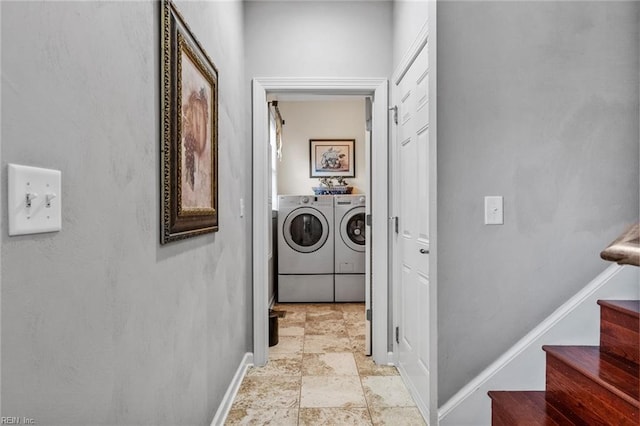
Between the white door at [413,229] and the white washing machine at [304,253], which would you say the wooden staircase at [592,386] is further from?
the white washing machine at [304,253]

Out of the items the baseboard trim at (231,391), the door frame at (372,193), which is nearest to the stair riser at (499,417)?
the door frame at (372,193)

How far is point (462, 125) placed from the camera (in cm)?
184

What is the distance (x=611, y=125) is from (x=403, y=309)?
1.49 m

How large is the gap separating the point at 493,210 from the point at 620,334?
662 mm

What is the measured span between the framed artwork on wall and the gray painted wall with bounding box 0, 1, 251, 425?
0.18ft

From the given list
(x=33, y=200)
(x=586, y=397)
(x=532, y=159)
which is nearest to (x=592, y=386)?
(x=586, y=397)

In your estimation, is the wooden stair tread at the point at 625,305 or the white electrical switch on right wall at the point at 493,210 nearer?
the wooden stair tread at the point at 625,305

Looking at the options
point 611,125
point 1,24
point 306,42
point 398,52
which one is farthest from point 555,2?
point 1,24

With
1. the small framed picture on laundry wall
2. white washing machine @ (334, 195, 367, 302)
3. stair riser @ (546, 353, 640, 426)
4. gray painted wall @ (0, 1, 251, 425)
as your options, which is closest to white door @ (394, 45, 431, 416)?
stair riser @ (546, 353, 640, 426)

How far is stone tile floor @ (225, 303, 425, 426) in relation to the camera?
2.19m

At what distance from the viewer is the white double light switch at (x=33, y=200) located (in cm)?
65

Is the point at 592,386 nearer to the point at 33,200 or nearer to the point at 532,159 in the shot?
the point at 532,159

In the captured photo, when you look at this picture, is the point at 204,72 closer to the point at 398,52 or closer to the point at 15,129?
the point at 15,129

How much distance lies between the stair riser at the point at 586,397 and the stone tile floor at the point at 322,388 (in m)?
0.72
